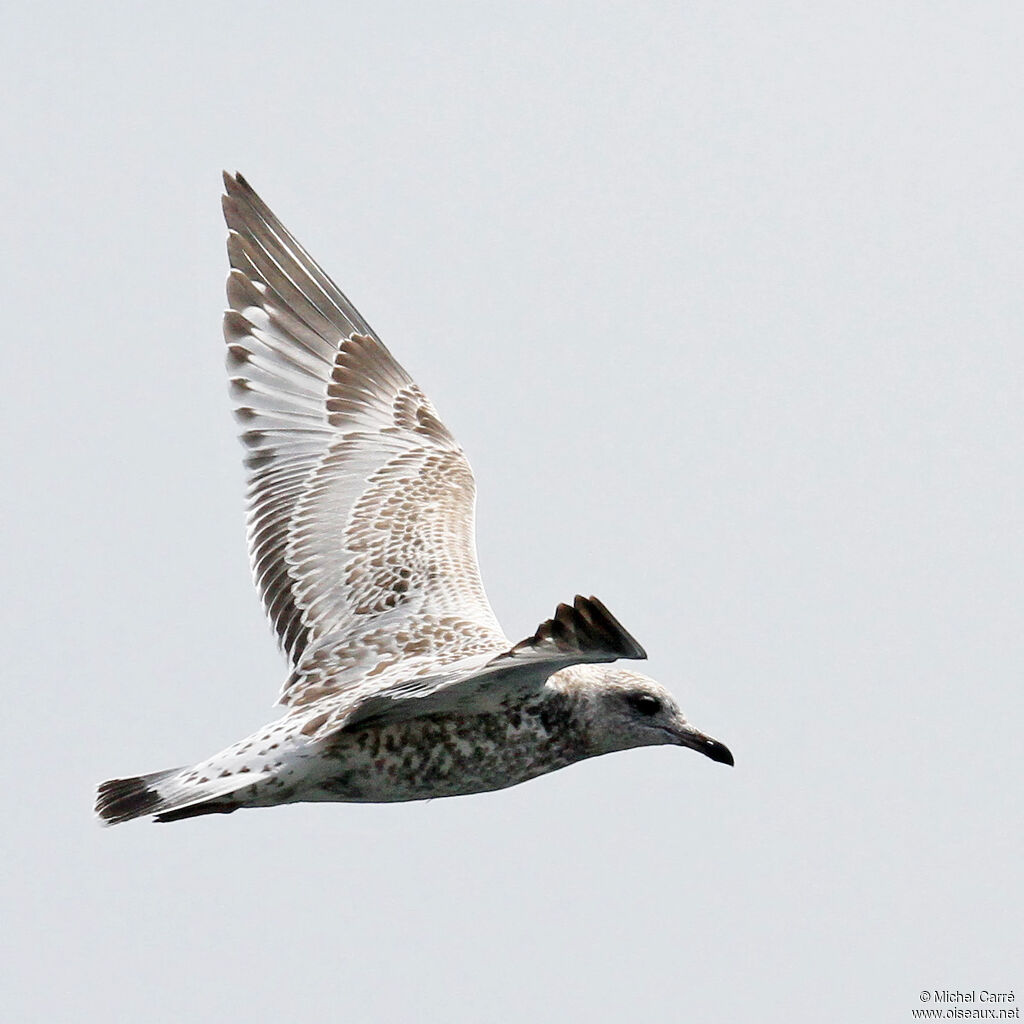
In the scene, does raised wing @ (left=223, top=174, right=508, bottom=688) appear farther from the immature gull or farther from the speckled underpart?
the speckled underpart

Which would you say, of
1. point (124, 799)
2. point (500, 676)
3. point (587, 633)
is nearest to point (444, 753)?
point (500, 676)

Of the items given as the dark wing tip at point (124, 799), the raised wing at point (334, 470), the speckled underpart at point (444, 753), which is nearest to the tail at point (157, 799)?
the dark wing tip at point (124, 799)

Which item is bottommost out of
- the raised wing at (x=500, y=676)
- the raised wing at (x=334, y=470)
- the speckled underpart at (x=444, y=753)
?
the speckled underpart at (x=444, y=753)

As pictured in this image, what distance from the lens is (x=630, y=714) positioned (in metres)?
10.3

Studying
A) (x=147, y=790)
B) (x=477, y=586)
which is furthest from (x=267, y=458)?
(x=147, y=790)

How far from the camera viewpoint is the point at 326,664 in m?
11.1

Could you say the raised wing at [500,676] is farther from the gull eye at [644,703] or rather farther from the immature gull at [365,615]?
the gull eye at [644,703]

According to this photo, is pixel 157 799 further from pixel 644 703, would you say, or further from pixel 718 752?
pixel 718 752

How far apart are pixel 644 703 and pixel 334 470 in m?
3.05

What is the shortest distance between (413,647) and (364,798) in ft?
3.68

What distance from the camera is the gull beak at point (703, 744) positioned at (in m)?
10.4

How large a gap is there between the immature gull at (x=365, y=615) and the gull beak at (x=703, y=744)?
0.01 meters

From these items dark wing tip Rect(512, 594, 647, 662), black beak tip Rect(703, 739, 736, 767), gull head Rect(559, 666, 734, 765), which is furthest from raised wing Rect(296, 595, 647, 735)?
black beak tip Rect(703, 739, 736, 767)

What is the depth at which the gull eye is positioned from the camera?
10320 millimetres
